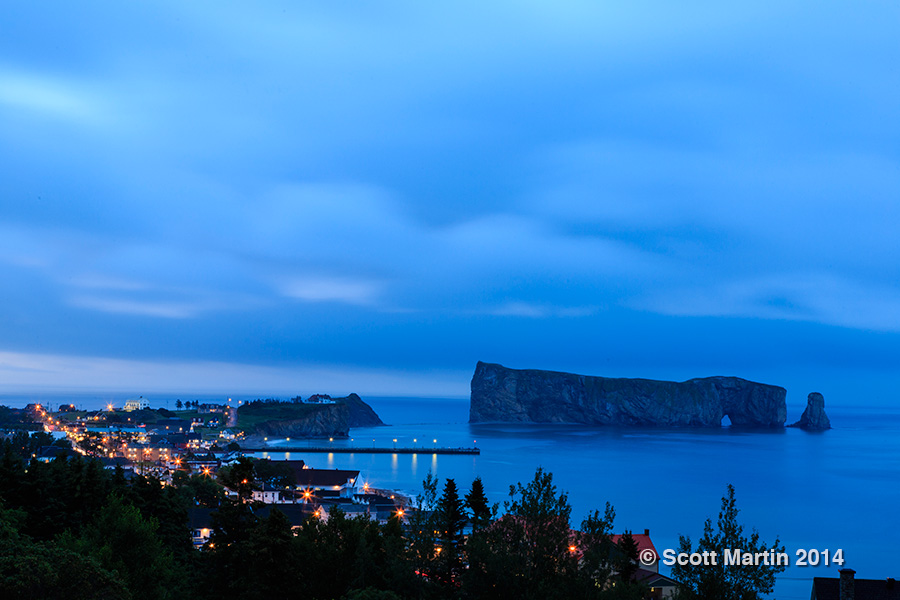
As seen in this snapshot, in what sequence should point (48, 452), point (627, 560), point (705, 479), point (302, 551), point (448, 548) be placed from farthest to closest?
1. point (705, 479)
2. point (48, 452)
3. point (627, 560)
4. point (302, 551)
5. point (448, 548)

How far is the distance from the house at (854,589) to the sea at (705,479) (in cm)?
1854

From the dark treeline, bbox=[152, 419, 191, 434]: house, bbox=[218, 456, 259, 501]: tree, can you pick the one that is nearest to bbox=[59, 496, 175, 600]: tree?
the dark treeline

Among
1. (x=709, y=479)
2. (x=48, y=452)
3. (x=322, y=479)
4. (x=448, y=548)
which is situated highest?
(x=448, y=548)

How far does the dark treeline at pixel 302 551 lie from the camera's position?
1512cm

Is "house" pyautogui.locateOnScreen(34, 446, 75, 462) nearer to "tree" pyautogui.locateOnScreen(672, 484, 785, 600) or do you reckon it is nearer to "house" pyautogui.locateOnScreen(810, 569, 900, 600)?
"house" pyautogui.locateOnScreen(810, 569, 900, 600)

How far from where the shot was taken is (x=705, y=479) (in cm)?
10094

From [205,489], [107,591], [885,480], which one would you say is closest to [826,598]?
[107,591]

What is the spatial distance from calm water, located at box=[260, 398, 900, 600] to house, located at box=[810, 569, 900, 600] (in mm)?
13074

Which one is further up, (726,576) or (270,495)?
(726,576)

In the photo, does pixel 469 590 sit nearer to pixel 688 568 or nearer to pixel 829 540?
pixel 688 568

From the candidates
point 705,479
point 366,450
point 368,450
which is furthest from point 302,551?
point 366,450

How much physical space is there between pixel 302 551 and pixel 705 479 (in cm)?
9088

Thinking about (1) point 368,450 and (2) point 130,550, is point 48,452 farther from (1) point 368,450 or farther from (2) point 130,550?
(2) point 130,550

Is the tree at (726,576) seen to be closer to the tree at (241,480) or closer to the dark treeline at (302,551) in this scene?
the dark treeline at (302,551)
